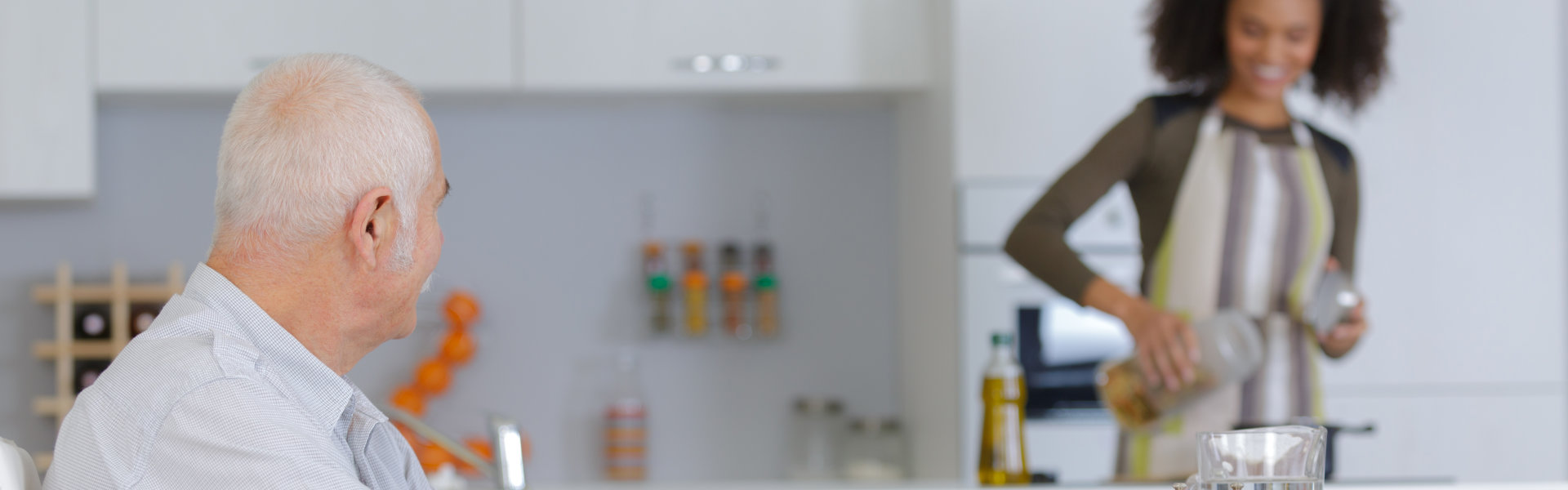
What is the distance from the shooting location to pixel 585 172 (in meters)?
3.05

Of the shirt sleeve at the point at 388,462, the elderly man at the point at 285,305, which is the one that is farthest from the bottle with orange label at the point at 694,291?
the elderly man at the point at 285,305

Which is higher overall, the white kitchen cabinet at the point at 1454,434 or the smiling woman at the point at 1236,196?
the smiling woman at the point at 1236,196

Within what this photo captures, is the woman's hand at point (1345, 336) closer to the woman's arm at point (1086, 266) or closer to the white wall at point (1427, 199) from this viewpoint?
the woman's arm at point (1086, 266)

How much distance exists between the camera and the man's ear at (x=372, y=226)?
86cm

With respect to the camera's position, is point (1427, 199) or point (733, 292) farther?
point (733, 292)

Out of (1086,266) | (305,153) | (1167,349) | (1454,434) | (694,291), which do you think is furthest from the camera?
(694,291)

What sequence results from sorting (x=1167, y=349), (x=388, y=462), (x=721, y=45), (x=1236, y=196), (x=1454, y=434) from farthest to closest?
(x=721, y=45) < (x=1454, y=434) < (x=1236, y=196) < (x=1167, y=349) < (x=388, y=462)

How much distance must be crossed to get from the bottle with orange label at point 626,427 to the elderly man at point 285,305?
6.63 ft

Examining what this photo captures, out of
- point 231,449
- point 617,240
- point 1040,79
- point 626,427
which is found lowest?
point 626,427

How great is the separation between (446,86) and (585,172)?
443 mm

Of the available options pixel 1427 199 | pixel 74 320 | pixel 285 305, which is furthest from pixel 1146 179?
pixel 74 320

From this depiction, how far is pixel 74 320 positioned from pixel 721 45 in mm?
1461

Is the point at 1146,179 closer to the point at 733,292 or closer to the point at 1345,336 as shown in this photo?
the point at 1345,336

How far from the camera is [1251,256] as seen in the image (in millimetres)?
2137
